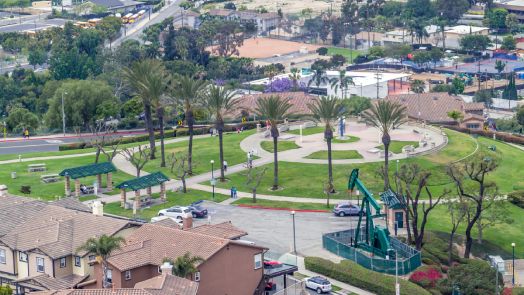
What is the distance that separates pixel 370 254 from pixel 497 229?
67.3 feet

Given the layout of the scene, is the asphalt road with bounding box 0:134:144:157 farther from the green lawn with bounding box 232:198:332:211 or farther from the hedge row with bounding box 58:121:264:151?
the green lawn with bounding box 232:198:332:211

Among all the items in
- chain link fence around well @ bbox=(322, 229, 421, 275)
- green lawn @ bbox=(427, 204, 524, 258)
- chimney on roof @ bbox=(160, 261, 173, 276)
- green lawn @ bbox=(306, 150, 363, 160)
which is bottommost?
green lawn @ bbox=(427, 204, 524, 258)

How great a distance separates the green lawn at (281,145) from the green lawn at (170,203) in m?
19.5

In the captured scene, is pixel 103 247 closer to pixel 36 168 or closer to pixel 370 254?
pixel 370 254

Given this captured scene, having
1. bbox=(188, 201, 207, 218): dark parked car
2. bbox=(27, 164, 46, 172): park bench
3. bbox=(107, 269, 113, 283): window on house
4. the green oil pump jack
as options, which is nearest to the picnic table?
bbox=(27, 164, 46, 172): park bench

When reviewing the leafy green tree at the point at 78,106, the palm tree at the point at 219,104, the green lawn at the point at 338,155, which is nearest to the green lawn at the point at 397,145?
the green lawn at the point at 338,155

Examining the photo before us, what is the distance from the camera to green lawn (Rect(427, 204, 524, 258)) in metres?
132

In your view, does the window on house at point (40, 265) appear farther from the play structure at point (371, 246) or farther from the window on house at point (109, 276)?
the play structure at point (371, 246)

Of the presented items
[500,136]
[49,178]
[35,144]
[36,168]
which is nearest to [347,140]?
[500,136]

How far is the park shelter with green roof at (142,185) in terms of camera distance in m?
137

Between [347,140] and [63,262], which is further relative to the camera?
[347,140]

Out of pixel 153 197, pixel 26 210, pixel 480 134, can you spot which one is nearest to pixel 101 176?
pixel 153 197

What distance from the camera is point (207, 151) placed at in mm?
164375

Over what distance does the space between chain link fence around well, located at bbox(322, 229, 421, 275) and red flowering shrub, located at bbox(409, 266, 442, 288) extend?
1204 millimetres
